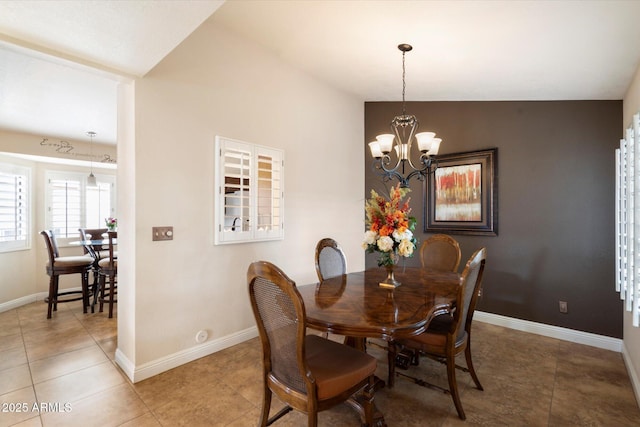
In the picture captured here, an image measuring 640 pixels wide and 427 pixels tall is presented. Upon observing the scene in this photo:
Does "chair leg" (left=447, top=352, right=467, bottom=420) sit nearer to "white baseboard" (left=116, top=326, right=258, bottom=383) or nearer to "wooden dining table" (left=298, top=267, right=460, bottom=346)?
"wooden dining table" (left=298, top=267, right=460, bottom=346)

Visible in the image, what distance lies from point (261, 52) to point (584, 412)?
405 centimetres

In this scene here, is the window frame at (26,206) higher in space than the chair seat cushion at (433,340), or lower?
higher

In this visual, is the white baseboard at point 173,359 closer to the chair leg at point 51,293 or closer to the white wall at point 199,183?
the white wall at point 199,183

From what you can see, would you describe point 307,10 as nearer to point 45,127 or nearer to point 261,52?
point 261,52

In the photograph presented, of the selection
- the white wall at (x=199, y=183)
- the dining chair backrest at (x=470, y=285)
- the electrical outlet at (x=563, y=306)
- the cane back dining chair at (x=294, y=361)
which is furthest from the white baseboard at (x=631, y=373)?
the white wall at (x=199, y=183)

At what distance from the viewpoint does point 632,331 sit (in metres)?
2.36

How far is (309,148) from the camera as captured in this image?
3.73 metres

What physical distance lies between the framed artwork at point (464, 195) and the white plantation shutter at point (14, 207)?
19.7 feet

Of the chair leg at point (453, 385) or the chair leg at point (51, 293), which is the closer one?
the chair leg at point (453, 385)

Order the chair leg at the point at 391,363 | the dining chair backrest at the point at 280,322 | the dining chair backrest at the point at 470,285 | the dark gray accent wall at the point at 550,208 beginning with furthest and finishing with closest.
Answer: the dark gray accent wall at the point at 550,208, the chair leg at the point at 391,363, the dining chair backrest at the point at 470,285, the dining chair backrest at the point at 280,322

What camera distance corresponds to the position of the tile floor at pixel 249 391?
187 centimetres

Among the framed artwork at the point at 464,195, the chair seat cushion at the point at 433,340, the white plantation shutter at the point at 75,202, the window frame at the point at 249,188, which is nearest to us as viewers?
the chair seat cushion at the point at 433,340

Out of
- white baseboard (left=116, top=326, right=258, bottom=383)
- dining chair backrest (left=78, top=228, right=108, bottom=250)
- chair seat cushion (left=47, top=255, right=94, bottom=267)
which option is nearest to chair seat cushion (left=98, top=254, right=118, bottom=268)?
chair seat cushion (left=47, top=255, right=94, bottom=267)

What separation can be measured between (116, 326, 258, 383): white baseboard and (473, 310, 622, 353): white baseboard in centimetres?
288
